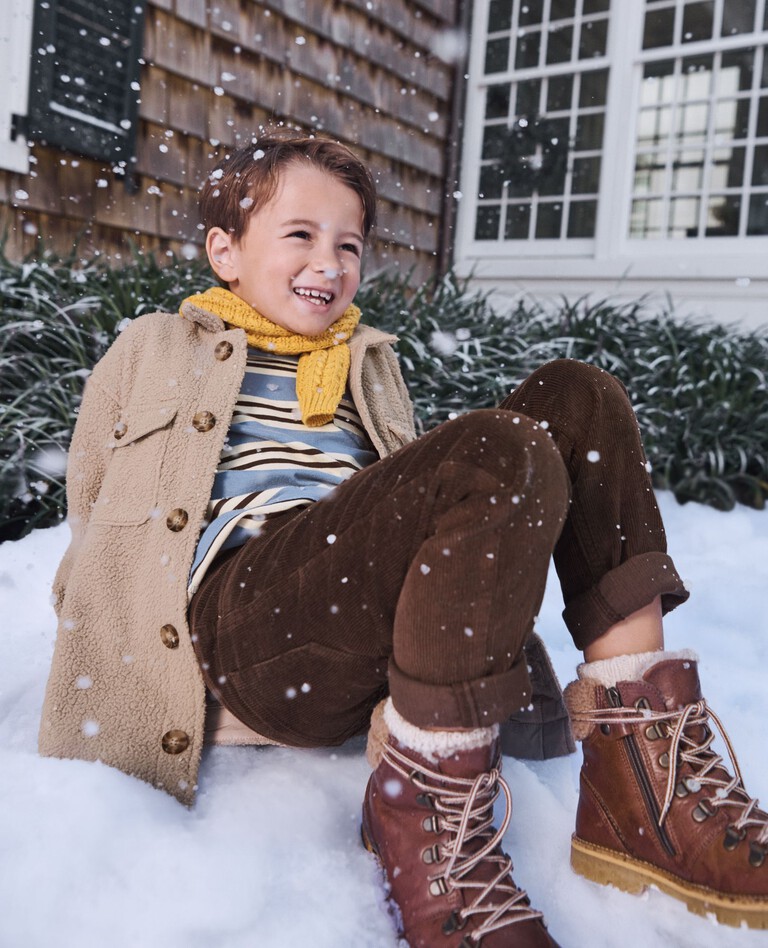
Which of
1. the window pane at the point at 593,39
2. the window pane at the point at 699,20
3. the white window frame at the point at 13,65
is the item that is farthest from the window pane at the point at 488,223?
the white window frame at the point at 13,65

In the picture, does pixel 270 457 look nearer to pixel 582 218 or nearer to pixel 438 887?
pixel 438 887

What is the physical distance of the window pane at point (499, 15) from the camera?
6023mm

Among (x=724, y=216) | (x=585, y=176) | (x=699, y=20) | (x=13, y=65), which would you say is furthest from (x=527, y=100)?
(x=13, y=65)

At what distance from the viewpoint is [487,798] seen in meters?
1.02

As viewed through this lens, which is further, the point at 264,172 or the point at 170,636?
the point at 264,172

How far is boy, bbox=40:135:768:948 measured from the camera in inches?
37.9

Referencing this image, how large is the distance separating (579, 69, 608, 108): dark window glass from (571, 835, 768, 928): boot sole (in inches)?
223

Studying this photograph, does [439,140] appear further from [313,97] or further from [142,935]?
[142,935]

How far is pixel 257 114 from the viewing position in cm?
421

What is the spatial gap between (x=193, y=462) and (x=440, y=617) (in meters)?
0.48

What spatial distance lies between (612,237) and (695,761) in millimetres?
4972

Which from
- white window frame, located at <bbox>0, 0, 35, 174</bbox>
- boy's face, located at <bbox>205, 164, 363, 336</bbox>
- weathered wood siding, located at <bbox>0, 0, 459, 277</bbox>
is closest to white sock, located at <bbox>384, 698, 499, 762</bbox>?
boy's face, located at <bbox>205, 164, 363, 336</bbox>

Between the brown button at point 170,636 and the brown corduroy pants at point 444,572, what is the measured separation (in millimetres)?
28

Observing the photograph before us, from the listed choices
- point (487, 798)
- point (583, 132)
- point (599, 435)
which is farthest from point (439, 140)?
point (487, 798)
